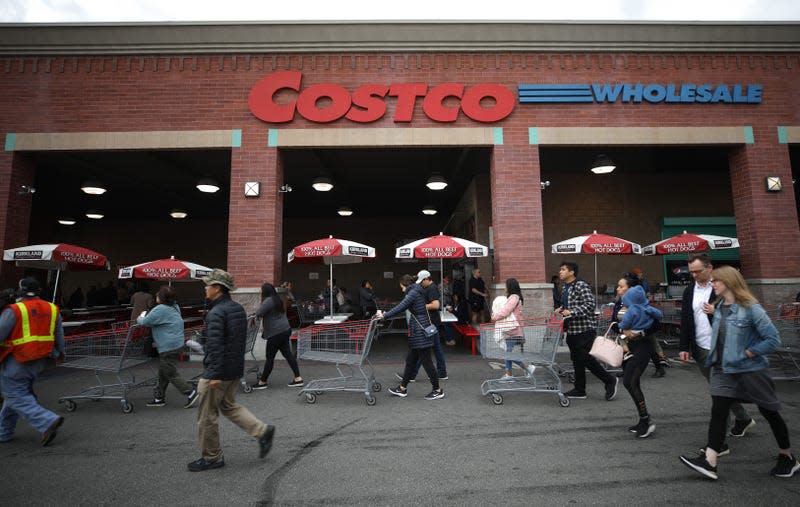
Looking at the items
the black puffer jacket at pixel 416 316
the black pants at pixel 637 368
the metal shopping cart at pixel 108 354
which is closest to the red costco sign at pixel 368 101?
the black puffer jacket at pixel 416 316

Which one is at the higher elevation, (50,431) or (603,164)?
(603,164)

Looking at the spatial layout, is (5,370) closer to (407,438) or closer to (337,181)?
(407,438)

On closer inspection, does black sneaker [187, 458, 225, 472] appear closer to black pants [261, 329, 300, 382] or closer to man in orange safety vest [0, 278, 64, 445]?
man in orange safety vest [0, 278, 64, 445]

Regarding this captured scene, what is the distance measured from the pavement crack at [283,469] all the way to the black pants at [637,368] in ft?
11.5

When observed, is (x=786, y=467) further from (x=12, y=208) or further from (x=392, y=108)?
(x=12, y=208)

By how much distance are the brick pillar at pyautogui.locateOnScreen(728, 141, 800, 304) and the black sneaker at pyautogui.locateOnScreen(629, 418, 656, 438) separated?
7973 millimetres

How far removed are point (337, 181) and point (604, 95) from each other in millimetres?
9970

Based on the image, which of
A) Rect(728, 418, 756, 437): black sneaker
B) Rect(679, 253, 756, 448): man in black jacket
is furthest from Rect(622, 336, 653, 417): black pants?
Rect(728, 418, 756, 437): black sneaker

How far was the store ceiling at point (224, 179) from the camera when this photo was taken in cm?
1329

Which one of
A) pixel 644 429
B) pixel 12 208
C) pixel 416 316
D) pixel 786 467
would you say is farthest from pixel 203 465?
pixel 12 208

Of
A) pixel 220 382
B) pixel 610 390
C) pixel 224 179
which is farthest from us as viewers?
pixel 224 179

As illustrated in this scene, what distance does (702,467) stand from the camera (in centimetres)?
362

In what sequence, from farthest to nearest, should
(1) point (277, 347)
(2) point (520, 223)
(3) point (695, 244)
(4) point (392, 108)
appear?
(3) point (695, 244)
(4) point (392, 108)
(2) point (520, 223)
(1) point (277, 347)

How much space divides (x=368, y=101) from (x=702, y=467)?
9.78 m
